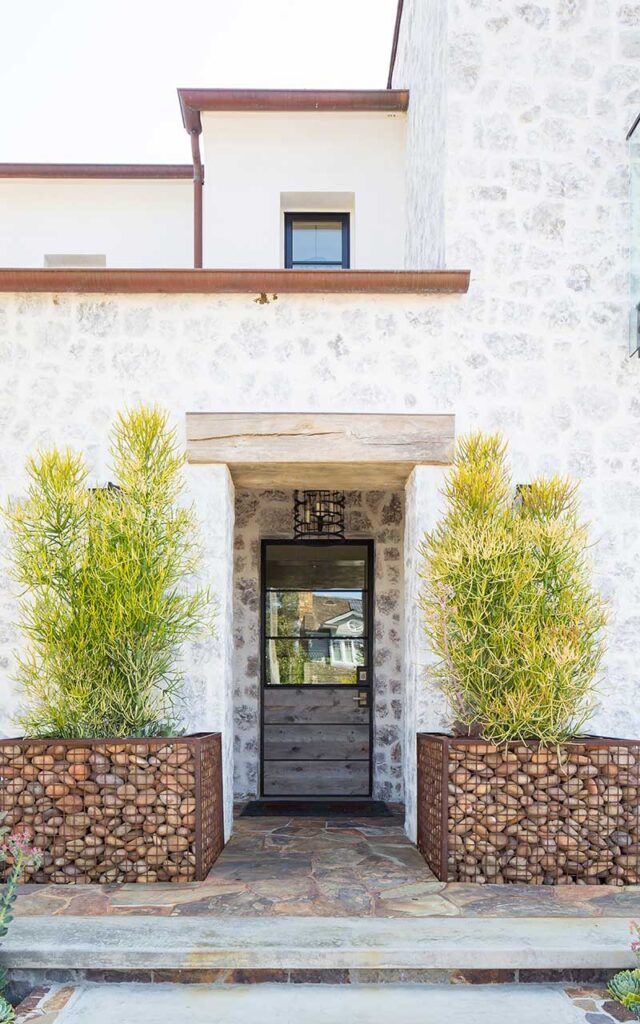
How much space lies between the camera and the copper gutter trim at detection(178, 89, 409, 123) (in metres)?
8.20

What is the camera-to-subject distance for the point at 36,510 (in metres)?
4.92

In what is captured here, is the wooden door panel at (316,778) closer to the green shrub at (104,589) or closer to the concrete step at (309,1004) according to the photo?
the green shrub at (104,589)

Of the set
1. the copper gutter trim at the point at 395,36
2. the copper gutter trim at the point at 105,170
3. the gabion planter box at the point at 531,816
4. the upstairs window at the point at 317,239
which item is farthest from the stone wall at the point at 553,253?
the copper gutter trim at the point at 105,170

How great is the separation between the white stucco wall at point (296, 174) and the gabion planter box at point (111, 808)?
17.4 feet

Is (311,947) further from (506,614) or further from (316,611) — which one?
(316,611)

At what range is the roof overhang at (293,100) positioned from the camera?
8.20 meters

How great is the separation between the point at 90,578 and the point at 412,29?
5968mm

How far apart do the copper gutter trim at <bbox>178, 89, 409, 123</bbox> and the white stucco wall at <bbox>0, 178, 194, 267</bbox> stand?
1.04m

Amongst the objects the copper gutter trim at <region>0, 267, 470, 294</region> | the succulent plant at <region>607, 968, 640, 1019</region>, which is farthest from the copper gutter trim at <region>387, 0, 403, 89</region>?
the succulent plant at <region>607, 968, 640, 1019</region>

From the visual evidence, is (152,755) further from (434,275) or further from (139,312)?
(434,275)

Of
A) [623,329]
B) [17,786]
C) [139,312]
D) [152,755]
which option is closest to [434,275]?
[623,329]

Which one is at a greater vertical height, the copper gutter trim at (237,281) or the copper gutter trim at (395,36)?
the copper gutter trim at (395,36)

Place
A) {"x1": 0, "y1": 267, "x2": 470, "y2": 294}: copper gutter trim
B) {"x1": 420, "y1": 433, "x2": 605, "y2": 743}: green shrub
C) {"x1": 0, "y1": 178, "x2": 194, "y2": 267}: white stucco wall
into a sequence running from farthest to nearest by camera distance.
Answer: {"x1": 0, "y1": 178, "x2": 194, "y2": 267}: white stucco wall
{"x1": 0, "y1": 267, "x2": 470, "y2": 294}: copper gutter trim
{"x1": 420, "y1": 433, "x2": 605, "y2": 743}: green shrub

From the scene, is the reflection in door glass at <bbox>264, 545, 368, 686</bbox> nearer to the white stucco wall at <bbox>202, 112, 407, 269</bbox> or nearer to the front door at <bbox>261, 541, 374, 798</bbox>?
the front door at <bbox>261, 541, 374, 798</bbox>
